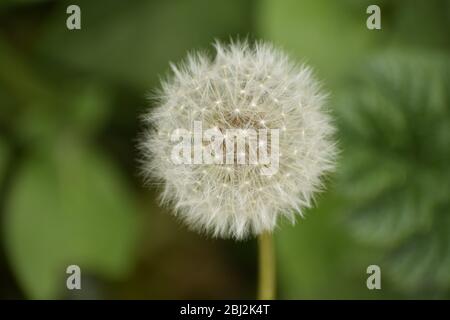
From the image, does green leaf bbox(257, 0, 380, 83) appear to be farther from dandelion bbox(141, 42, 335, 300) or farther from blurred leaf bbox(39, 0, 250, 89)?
dandelion bbox(141, 42, 335, 300)

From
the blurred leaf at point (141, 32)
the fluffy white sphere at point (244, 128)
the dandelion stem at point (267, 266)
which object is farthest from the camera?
the blurred leaf at point (141, 32)

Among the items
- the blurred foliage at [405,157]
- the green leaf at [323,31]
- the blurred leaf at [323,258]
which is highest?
the green leaf at [323,31]

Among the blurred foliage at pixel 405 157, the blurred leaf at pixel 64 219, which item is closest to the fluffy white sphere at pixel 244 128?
the blurred foliage at pixel 405 157

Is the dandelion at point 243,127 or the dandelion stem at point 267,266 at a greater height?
the dandelion at point 243,127

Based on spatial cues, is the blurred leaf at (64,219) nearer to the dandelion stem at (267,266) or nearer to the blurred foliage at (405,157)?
the dandelion stem at (267,266)

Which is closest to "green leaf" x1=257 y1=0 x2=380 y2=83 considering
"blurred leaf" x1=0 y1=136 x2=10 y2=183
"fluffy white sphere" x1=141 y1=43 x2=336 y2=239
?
"fluffy white sphere" x1=141 y1=43 x2=336 y2=239

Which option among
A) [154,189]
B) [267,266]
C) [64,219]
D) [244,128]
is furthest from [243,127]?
[64,219]

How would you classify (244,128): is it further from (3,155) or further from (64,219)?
(3,155)
